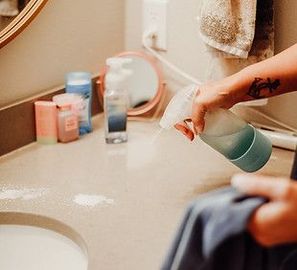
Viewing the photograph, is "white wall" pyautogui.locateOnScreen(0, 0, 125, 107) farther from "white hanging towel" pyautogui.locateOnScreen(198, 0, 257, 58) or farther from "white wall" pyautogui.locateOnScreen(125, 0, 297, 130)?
"white hanging towel" pyautogui.locateOnScreen(198, 0, 257, 58)

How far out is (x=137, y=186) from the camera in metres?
1.16

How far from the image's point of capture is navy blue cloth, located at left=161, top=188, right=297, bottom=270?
23.2 inches

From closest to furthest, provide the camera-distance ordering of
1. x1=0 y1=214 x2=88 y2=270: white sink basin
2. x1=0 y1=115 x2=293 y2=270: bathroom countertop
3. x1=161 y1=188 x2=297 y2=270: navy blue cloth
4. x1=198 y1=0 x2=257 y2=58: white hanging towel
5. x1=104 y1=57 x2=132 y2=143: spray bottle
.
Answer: x1=161 y1=188 x2=297 y2=270: navy blue cloth
x1=0 y1=115 x2=293 y2=270: bathroom countertop
x1=0 y1=214 x2=88 y2=270: white sink basin
x1=198 y1=0 x2=257 y2=58: white hanging towel
x1=104 y1=57 x2=132 y2=143: spray bottle

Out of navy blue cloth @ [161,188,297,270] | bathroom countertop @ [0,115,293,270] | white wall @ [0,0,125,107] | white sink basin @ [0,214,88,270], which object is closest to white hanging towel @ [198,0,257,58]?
bathroom countertop @ [0,115,293,270]

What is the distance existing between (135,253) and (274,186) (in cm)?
39

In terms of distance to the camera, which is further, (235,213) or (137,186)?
(137,186)

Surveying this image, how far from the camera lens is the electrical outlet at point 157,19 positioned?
4.94 feet

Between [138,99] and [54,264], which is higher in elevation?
[138,99]

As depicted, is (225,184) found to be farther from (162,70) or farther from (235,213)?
(235,213)

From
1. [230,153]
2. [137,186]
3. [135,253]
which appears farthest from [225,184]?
[135,253]

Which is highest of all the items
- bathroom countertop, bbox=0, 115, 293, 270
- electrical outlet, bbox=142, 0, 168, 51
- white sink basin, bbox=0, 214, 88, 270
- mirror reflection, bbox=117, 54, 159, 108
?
electrical outlet, bbox=142, 0, 168, 51

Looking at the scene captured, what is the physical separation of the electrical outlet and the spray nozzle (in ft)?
1.33

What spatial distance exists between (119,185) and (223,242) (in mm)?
585

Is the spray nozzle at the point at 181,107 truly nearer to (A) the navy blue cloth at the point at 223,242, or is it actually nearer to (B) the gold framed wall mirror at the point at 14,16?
Result: (B) the gold framed wall mirror at the point at 14,16
